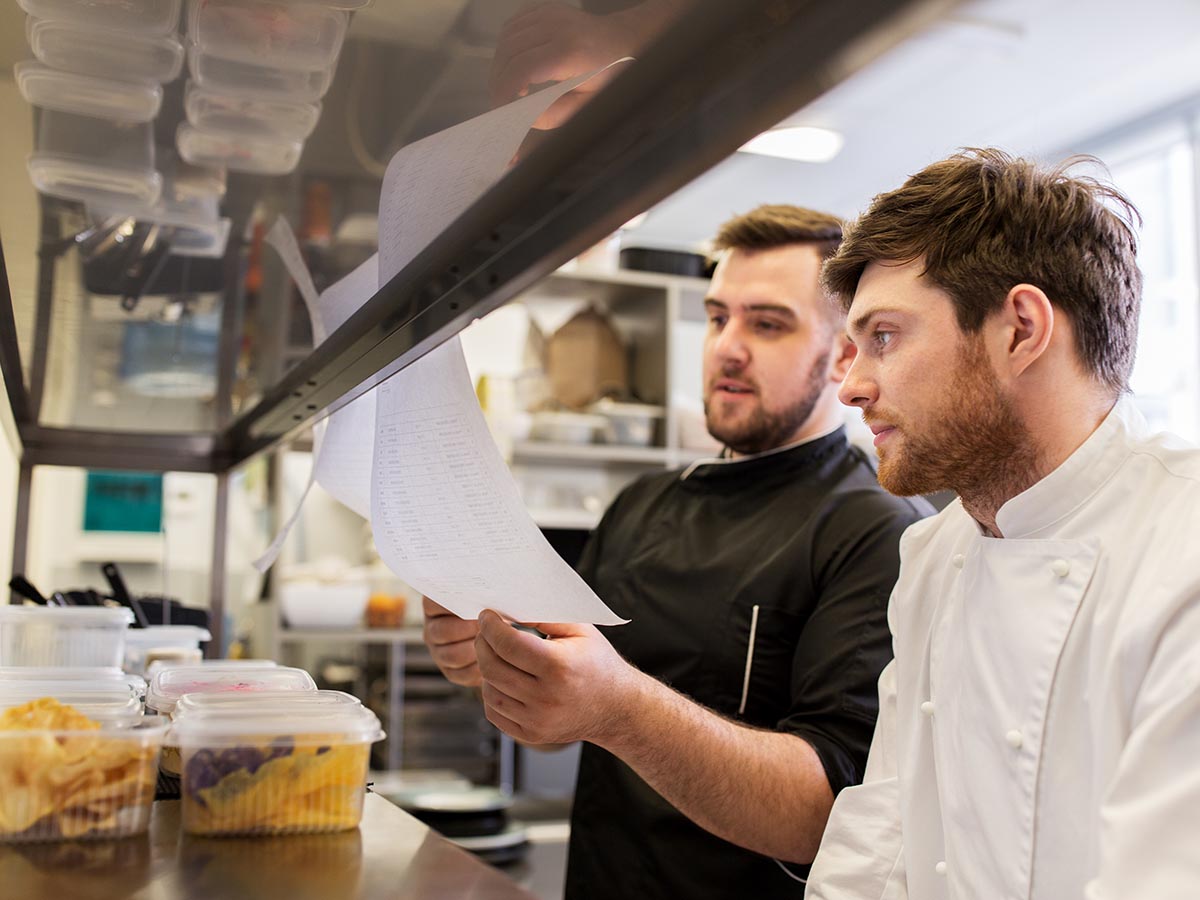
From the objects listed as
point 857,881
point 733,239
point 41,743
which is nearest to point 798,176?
point 733,239

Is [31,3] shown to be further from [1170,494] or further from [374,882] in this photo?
[1170,494]

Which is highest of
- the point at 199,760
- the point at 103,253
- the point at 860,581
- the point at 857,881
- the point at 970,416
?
the point at 103,253

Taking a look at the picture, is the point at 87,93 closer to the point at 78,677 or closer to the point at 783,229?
the point at 78,677

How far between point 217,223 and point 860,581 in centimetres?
84

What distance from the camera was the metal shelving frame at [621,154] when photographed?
398 millimetres

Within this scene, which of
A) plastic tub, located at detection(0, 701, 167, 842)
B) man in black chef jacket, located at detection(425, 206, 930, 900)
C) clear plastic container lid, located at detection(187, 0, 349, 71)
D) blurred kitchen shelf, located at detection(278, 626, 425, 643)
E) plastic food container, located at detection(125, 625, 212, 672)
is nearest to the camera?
clear plastic container lid, located at detection(187, 0, 349, 71)

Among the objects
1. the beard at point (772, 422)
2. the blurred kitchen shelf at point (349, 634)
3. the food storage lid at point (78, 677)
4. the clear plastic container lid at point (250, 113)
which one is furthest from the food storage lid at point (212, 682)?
the blurred kitchen shelf at point (349, 634)

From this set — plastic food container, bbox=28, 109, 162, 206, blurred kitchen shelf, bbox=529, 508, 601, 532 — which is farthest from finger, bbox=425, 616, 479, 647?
blurred kitchen shelf, bbox=529, 508, 601, 532

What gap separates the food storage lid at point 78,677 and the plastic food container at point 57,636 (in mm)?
175

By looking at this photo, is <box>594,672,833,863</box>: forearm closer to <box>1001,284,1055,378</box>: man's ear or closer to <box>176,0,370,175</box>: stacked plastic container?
<box>1001,284,1055,378</box>: man's ear

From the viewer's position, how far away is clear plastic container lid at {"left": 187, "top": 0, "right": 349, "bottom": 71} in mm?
550

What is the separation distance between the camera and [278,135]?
750 millimetres

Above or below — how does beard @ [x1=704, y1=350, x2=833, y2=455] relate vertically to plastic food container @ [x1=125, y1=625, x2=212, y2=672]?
above

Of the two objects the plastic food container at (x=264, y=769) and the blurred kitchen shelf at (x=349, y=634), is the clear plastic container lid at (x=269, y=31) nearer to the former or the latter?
the plastic food container at (x=264, y=769)
